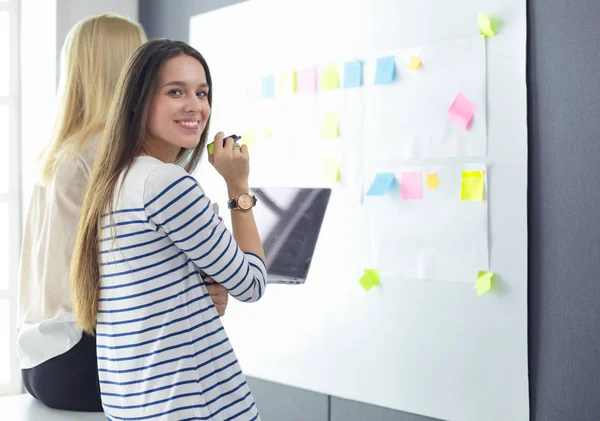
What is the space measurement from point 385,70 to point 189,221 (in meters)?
1.24

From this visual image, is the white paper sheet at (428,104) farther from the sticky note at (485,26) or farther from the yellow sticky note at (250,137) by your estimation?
the yellow sticky note at (250,137)

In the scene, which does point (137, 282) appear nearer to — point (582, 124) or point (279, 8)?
point (582, 124)

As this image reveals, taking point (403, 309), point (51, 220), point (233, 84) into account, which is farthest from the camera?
point (233, 84)

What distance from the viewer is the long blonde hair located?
163 centimetres

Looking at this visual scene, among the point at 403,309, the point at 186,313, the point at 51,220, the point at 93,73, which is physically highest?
the point at 93,73

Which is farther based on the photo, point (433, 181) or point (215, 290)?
point (433, 181)

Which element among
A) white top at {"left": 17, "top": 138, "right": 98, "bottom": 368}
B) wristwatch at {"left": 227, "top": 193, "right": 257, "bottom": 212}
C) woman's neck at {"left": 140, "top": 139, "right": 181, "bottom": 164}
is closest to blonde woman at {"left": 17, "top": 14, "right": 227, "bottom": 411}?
white top at {"left": 17, "top": 138, "right": 98, "bottom": 368}

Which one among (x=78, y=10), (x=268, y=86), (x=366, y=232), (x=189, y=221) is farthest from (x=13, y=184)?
(x=189, y=221)

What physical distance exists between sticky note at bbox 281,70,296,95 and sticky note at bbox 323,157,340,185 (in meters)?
0.31

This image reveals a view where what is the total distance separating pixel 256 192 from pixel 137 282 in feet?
4.46

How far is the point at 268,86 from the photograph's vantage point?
2.54 m

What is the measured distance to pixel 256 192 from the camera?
2.47 meters

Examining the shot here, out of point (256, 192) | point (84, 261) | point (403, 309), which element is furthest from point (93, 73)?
point (403, 309)

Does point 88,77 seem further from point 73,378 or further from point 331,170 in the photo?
point 331,170
